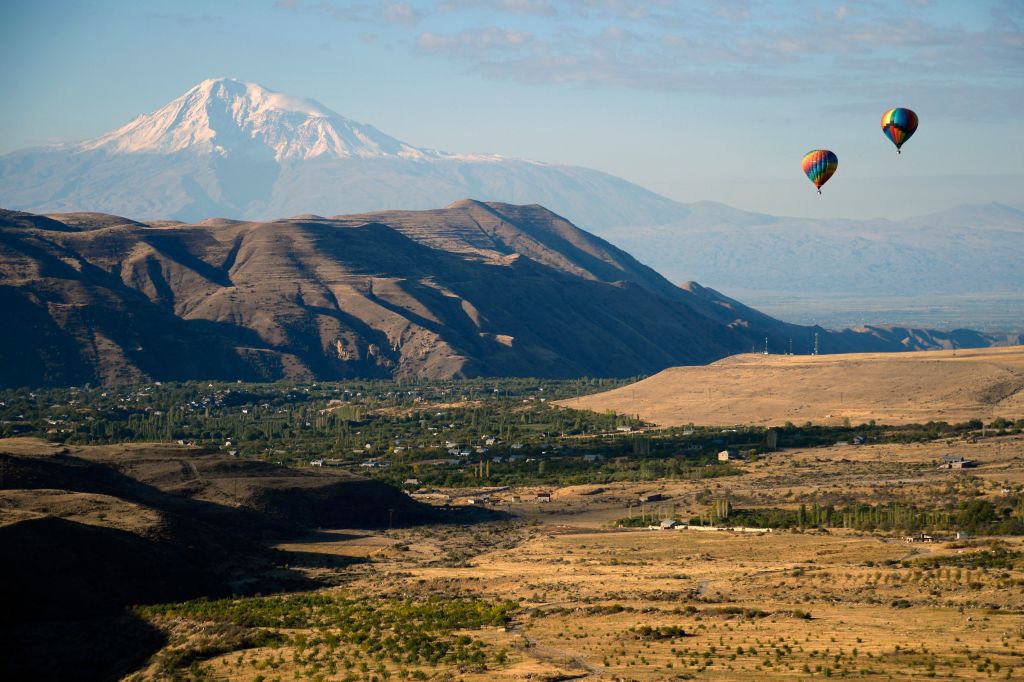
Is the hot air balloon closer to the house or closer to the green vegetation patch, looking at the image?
the house

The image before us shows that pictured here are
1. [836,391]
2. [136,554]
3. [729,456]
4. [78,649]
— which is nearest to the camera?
[78,649]

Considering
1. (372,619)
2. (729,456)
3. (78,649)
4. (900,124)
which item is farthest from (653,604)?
(729,456)

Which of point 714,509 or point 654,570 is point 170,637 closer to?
point 654,570

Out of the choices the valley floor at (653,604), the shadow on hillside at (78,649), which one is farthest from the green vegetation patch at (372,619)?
the shadow on hillside at (78,649)

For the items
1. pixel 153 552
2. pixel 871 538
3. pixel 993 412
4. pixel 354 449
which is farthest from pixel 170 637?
pixel 993 412

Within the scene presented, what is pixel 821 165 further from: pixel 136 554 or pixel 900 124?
pixel 136 554

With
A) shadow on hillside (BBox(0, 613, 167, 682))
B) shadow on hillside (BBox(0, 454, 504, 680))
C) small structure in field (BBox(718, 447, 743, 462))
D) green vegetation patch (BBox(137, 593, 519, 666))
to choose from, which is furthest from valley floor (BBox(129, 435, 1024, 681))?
small structure in field (BBox(718, 447, 743, 462))
